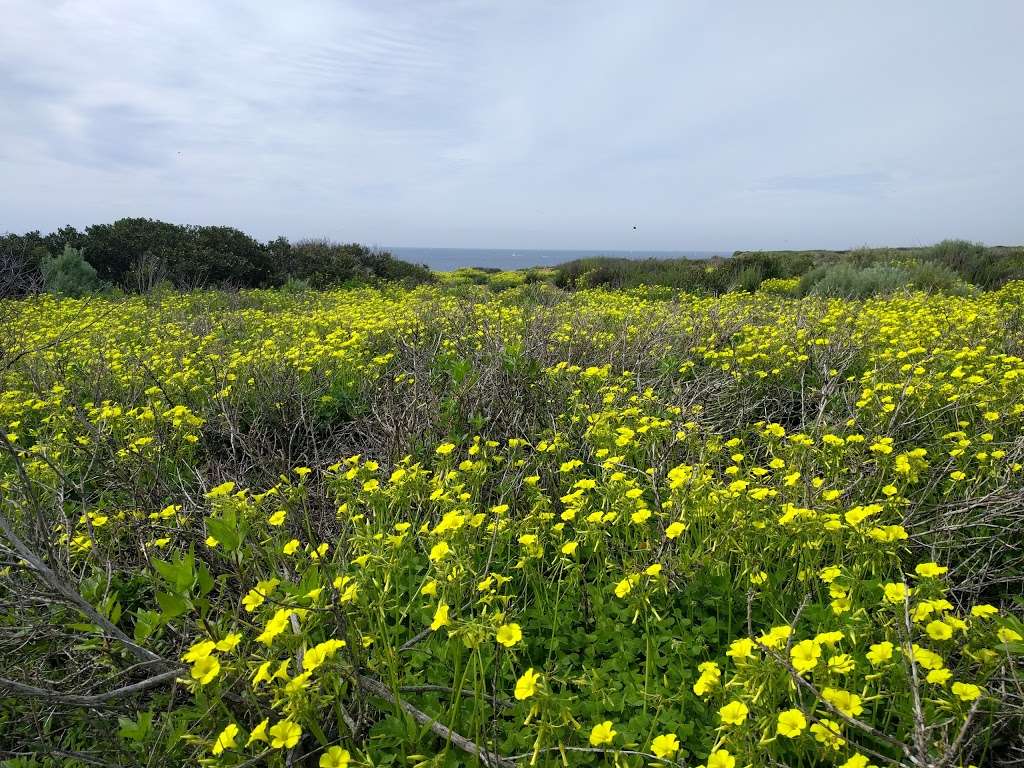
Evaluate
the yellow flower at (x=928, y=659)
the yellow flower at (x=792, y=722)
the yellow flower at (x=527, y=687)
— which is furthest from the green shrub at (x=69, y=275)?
the yellow flower at (x=928, y=659)

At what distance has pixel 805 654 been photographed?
1711 millimetres

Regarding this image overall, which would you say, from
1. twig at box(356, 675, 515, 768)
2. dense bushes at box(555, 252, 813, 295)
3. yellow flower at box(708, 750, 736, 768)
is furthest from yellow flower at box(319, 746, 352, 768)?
dense bushes at box(555, 252, 813, 295)

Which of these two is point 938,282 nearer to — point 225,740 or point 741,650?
point 741,650

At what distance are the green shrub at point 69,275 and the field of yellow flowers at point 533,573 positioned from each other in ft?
30.2

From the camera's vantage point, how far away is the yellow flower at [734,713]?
62.4 inches

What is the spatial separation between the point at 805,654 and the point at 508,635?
0.87 m

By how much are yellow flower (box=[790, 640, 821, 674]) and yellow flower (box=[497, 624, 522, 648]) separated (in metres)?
0.79

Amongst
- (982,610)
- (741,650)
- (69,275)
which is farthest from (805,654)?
(69,275)

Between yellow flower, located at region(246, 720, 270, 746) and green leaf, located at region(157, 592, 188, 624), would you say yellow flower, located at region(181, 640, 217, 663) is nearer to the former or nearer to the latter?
green leaf, located at region(157, 592, 188, 624)

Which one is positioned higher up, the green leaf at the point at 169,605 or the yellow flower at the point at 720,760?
the green leaf at the point at 169,605

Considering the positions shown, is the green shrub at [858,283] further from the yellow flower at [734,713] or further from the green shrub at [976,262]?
the yellow flower at [734,713]

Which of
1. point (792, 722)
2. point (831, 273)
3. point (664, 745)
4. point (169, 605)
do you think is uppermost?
point (831, 273)

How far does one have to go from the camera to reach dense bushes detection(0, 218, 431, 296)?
14.2 meters

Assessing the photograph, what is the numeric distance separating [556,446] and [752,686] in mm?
1938
